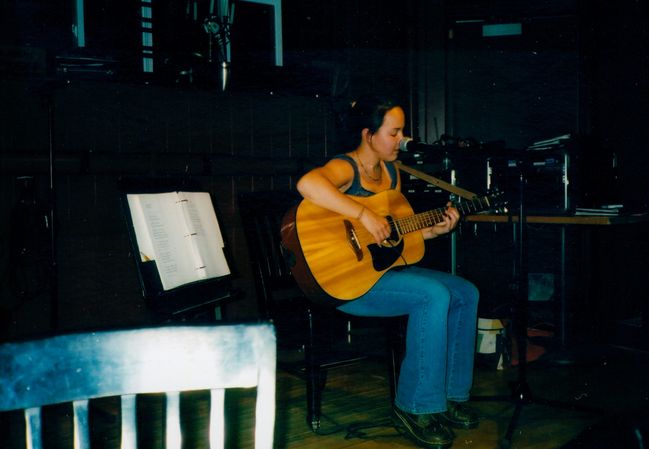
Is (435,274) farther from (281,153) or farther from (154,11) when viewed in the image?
(154,11)

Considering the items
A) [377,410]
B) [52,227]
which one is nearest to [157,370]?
[52,227]

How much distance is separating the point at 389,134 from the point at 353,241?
47 cm

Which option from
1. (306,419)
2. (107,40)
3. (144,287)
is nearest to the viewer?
(144,287)

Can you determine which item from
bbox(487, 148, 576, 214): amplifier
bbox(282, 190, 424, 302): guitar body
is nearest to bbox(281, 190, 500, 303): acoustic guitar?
bbox(282, 190, 424, 302): guitar body

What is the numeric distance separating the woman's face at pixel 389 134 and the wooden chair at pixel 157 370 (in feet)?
6.07

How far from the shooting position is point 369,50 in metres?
4.54

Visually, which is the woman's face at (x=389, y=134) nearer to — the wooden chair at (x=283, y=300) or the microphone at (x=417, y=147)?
the microphone at (x=417, y=147)

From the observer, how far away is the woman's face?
102 inches

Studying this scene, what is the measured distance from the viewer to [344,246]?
2479 millimetres

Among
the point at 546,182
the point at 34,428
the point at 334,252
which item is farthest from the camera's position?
the point at 546,182

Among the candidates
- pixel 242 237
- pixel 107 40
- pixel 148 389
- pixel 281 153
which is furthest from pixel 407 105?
pixel 148 389

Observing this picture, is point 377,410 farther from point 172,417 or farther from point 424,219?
point 172,417

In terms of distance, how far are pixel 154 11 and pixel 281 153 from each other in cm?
115

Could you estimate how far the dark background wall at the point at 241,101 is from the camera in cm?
298
